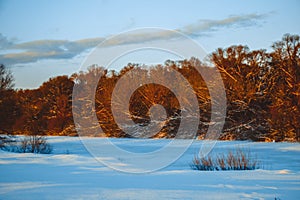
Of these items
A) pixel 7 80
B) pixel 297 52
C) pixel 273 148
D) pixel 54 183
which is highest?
pixel 297 52

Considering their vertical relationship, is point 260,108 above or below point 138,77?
below

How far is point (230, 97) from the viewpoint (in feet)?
73.6

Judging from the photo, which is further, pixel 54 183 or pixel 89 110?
pixel 89 110

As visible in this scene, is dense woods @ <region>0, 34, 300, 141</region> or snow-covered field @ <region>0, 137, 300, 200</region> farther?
dense woods @ <region>0, 34, 300, 141</region>

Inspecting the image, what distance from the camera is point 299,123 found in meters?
19.6

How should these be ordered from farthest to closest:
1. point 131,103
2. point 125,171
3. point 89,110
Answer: point 89,110 < point 131,103 < point 125,171

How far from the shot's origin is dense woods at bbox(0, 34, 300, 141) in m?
19.9

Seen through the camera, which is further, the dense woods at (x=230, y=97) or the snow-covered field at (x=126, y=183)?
the dense woods at (x=230, y=97)

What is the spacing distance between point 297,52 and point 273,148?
7581 millimetres

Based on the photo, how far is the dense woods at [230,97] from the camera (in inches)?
785

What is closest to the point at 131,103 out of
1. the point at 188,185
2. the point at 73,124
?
the point at 73,124

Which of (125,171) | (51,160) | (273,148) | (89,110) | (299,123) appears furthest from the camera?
(89,110)

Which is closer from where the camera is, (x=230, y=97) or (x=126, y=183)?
(x=126, y=183)

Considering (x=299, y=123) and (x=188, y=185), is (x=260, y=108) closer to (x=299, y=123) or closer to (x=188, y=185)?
(x=299, y=123)
